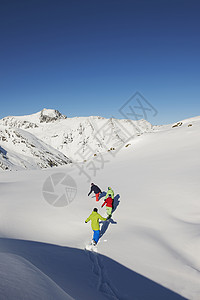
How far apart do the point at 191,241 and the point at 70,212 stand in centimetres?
633

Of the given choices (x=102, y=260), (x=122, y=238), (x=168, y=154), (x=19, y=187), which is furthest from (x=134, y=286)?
(x=168, y=154)

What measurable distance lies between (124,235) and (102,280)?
2.91m

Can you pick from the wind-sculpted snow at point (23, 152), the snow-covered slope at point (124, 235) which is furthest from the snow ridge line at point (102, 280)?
the wind-sculpted snow at point (23, 152)

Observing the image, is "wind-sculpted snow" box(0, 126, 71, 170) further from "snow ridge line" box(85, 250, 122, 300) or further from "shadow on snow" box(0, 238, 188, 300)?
"snow ridge line" box(85, 250, 122, 300)

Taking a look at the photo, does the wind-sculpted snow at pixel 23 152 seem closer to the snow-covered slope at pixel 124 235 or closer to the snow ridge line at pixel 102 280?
the snow-covered slope at pixel 124 235

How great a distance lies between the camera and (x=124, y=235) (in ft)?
25.7

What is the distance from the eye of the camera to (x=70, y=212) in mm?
10633

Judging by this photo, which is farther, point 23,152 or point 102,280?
point 23,152

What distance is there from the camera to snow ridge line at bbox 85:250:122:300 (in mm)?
4574

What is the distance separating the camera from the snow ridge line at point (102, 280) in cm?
457

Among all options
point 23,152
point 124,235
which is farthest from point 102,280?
point 23,152

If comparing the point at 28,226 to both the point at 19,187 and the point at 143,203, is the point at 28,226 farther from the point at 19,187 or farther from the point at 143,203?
the point at 19,187

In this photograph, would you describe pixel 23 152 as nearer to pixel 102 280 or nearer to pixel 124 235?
pixel 124 235

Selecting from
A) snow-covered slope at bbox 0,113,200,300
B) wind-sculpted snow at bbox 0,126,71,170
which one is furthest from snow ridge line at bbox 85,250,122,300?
wind-sculpted snow at bbox 0,126,71,170
